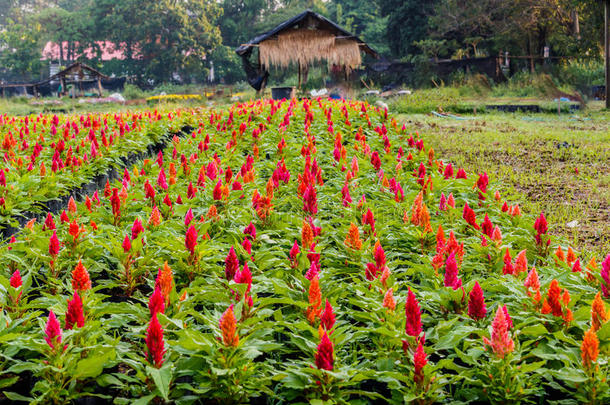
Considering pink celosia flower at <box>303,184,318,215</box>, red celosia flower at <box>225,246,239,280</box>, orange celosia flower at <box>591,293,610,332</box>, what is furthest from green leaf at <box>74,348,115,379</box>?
pink celosia flower at <box>303,184,318,215</box>

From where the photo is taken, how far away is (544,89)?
20.3 m

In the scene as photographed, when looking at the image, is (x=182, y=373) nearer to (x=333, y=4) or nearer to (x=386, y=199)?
(x=386, y=199)

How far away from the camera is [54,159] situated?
16.9 feet

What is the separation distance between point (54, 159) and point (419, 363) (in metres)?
4.50

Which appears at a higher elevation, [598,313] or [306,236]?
[306,236]

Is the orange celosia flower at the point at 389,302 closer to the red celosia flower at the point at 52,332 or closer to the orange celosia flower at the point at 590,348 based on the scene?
the orange celosia flower at the point at 590,348

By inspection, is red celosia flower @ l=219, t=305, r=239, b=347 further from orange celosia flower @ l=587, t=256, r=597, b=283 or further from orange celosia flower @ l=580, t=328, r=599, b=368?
orange celosia flower @ l=587, t=256, r=597, b=283

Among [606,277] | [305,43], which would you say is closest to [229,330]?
[606,277]

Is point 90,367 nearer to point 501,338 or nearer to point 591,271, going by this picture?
point 501,338

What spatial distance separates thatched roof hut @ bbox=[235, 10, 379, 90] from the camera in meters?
20.0

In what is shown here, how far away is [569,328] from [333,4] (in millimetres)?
51336

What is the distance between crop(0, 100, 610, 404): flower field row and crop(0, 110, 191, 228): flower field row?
0.74 m

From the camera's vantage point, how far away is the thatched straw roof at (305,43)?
20.0 m

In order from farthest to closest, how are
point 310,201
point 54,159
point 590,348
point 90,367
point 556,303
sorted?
point 54,159
point 310,201
point 556,303
point 90,367
point 590,348
